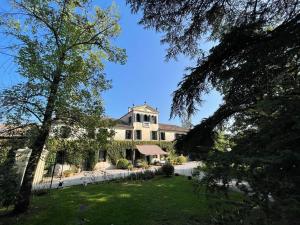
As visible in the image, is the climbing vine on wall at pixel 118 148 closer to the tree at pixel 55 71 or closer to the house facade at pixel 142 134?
the house facade at pixel 142 134

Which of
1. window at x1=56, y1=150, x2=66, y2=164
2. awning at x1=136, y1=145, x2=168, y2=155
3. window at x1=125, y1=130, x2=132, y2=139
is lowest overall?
window at x1=56, y1=150, x2=66, y2=164

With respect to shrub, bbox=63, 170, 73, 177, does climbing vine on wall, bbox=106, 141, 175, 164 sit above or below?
above

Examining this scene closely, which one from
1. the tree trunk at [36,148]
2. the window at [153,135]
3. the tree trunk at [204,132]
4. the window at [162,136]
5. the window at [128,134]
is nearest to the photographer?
the tree trunk at [204,132]

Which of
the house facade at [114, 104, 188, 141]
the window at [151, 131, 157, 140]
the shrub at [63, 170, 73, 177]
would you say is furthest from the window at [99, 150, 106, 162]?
the window at [151, 131, 157, 140]

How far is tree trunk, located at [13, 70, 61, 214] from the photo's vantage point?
9.97m

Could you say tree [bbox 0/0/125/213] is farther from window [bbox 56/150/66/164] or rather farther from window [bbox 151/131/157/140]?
window [bbox 151/131/157/140]

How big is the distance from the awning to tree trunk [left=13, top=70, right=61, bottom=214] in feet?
87.4

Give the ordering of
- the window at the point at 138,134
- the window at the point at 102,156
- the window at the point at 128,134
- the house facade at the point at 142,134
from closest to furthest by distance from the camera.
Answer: the window at the point at 102,156 → the house facade at the point at 142,134 → the window at the point at 128,134 → the window at the point at 138,134

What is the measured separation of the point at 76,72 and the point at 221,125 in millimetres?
7567

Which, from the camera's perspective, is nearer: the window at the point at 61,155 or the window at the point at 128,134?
the window at the point at 61,155

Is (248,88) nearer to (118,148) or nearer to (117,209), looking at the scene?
(117,209)

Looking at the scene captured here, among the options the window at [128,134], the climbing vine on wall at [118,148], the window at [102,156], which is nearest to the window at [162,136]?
the climbing vine on wall at [118,148]

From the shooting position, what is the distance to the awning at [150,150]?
122ft

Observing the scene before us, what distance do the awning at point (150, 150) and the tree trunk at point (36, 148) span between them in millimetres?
26633
